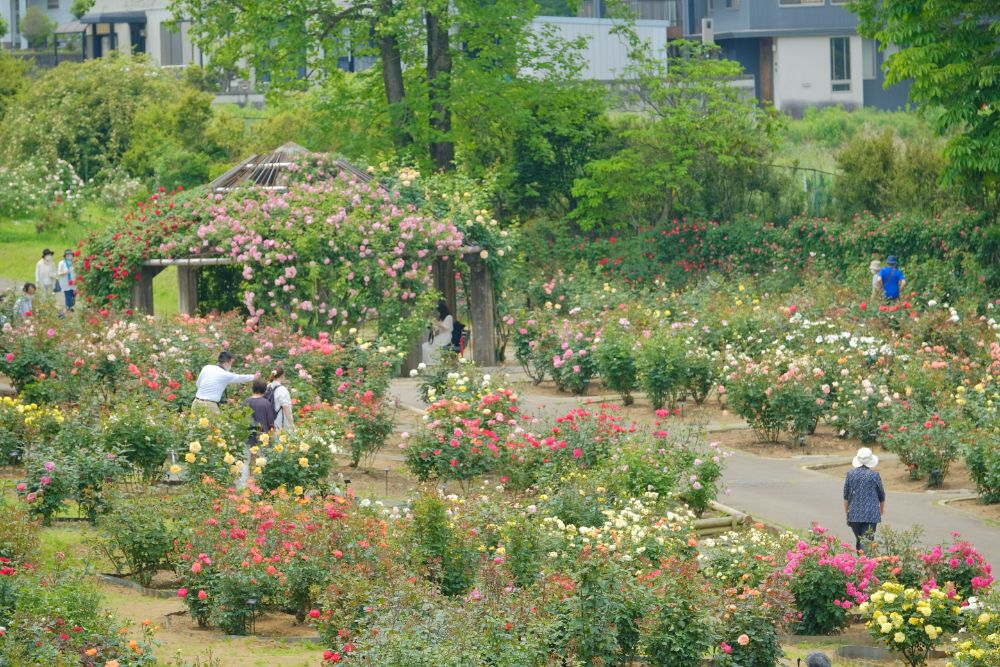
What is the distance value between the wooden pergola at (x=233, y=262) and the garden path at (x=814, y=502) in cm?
880

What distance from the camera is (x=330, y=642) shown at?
10.2 meters

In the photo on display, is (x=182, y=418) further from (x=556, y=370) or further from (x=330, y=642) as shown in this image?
(x=556, y=370)

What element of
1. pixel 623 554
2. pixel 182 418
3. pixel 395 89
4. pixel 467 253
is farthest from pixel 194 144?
pixel 623 554

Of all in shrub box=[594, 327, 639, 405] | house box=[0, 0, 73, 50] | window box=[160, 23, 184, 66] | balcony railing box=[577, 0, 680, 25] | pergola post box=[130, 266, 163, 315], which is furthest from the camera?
house box=[0, 0, 73, 50]

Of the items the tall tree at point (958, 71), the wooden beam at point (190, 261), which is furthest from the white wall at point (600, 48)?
the wooden beam at point (190, 261)

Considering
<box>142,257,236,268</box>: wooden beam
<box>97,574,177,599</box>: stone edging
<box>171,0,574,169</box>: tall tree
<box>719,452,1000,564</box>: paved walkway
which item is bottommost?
<box>719,452,1000,564</box>: paved walkway

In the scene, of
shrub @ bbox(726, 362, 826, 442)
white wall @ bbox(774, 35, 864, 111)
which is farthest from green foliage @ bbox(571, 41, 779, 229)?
white wall @ bbox(774, 35, 864, 111)

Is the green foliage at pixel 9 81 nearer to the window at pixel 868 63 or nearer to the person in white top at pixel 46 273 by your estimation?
the person in white top at pixel 46 273

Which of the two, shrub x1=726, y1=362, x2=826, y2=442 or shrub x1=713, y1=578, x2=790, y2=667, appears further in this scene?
shrub x1=726, y1=362, x2=826, y2=442

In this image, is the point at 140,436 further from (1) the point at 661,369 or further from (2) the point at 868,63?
(2) the point at 868,63

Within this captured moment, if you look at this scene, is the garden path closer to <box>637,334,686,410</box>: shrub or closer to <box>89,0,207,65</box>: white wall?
<box>637,334,686,410</box>: shrub

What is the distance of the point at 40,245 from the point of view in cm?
3778

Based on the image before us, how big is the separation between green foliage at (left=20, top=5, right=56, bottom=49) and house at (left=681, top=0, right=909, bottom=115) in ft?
100

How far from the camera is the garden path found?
48.8ft
